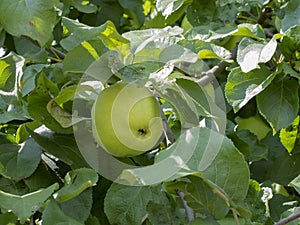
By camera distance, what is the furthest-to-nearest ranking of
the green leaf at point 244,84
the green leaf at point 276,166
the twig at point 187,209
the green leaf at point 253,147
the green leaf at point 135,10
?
the green leaf at point 135,10 < the green leaf at point 276,166 < the green leaf at point 253,147 < the green leaf at point 244,84 < the twig at point 187,209

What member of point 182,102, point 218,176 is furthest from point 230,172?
point 182,102

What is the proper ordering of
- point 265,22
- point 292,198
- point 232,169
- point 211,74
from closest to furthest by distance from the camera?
point 232,169
point 211,74
point 292,198
point 265,22

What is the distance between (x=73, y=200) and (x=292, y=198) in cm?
69

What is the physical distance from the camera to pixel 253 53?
1.08 m

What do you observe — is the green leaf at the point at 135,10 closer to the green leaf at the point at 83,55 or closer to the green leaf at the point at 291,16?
the green leaf at the point at 291,16

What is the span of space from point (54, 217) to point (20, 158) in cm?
18

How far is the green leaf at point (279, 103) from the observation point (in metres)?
1.15

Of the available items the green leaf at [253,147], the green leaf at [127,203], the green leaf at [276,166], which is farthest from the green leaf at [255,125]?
the green leaf at [127,203]

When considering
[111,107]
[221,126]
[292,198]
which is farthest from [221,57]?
[292,198]

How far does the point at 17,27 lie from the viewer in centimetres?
97

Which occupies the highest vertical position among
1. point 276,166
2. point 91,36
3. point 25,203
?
point 91,36

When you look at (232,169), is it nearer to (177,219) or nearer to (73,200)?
(177,219)

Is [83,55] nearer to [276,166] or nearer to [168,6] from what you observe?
[168,6]

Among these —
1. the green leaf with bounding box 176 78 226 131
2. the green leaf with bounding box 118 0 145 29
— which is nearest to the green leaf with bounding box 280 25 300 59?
the green leaf with bounding box 176 78 226 131
